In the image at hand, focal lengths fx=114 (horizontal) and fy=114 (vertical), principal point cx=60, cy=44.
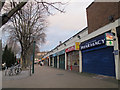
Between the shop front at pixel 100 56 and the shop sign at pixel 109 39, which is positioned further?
the shop front at pixel 100 56

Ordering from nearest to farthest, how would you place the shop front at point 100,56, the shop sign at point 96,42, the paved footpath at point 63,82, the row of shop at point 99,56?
the paved footpath at point 63,82, the row of shop at point 99,56, the shop front at point 100,56, the shop sign at point 96,42

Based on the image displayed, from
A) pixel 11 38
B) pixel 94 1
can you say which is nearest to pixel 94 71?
pixel 94 1

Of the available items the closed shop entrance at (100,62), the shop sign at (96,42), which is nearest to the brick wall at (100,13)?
the shop sign at (96,42)

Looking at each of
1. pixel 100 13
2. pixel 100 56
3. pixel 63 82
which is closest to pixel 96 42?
pixel 100 56

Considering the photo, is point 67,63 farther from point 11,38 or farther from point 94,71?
point 11,38

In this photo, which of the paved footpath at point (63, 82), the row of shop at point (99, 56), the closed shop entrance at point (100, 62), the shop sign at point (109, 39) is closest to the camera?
the paved footpath at point (63, 82)

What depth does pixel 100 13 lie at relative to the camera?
11.2 metres

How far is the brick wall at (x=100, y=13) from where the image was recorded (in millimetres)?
9336

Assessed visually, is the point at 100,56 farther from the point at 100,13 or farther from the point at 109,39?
the point at 100,13

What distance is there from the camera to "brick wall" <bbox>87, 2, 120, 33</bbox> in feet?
30.6

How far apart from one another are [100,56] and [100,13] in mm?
4213

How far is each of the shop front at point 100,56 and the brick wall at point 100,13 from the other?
1493mm

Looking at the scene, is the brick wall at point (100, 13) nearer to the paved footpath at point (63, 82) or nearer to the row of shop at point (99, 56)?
the row of shop at point (99, 56)

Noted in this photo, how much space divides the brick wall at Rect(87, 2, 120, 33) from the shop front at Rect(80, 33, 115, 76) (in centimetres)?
149
